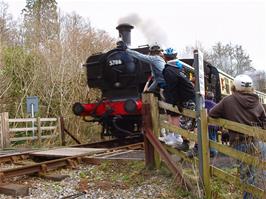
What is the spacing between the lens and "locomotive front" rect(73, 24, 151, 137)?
34.5ft

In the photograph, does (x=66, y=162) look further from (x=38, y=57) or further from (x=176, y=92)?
(x=38, y=57)

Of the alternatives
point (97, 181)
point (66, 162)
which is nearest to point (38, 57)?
point (66, 162)

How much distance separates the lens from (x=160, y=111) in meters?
6.29

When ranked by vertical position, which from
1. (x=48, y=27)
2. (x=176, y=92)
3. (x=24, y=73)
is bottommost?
(x=176, y=92)

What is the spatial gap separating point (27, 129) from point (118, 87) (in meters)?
4.26

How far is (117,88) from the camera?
36.1 ft

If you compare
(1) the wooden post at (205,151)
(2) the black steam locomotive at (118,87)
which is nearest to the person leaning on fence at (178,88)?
(1) the wooden post at (205,151)

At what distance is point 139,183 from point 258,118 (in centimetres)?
210

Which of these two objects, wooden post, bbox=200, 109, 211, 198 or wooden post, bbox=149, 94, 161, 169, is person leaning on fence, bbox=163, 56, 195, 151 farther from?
wooden post, bbox=200, 109, 211, 198

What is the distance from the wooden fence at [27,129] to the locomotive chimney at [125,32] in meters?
3.47

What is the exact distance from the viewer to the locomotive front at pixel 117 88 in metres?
10.5

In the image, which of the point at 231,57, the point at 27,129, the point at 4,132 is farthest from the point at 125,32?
the point at 231,57

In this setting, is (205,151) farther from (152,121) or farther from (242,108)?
(152,121)

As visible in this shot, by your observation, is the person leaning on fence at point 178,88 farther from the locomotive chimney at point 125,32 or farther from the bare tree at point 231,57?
the bare tree at point 231,57
